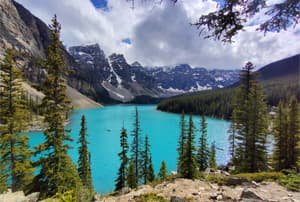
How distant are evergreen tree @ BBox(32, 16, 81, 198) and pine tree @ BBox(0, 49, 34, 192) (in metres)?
2.63

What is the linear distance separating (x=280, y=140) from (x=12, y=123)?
2200 centimetres

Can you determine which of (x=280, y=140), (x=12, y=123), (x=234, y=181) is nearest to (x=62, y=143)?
(x=12, y=123)

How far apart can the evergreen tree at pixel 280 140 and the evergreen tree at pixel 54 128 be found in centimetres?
1744

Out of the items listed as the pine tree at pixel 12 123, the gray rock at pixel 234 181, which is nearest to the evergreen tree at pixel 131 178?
the pine tree at pixel 12 123

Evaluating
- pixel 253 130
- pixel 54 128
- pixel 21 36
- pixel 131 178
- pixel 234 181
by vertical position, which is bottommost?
pixel 131 178

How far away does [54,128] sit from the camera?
860 centimetres

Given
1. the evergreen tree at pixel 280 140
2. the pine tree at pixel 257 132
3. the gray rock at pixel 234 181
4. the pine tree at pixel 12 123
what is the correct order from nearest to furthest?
1. the gray rock at pixel 234 181
2. the pine tree at pixel 12 123
3. the pine tree at pixel 257 132
4. the evergreen tree at pixel 280 140

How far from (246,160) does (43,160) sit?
48.6 feet

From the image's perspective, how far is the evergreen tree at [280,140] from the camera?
1534cm

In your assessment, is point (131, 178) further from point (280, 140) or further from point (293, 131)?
point (293, 131)

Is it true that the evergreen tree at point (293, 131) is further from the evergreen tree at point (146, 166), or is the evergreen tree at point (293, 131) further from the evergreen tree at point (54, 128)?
the evergreen tree at point (54, 128)

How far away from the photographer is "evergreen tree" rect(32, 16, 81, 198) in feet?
27.4

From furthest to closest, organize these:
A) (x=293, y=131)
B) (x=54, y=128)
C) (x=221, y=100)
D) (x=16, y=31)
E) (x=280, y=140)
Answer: (x=16, y=31) < (x=221, y=100) < (x=280, y=140) < (x=293, y=131) < (x=54, y=128)

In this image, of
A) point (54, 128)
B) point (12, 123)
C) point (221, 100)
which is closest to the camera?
point (54, 128)
